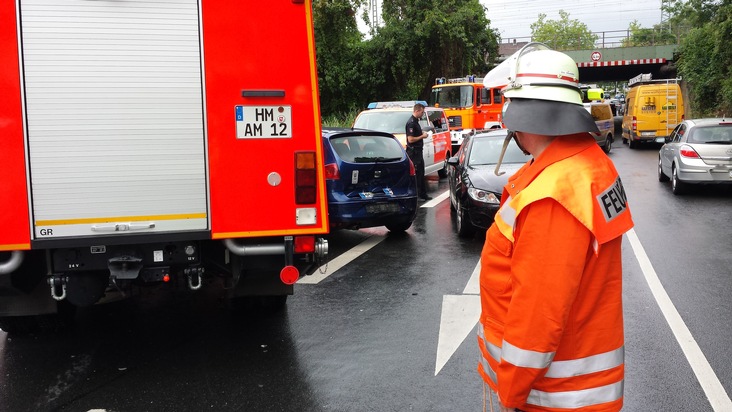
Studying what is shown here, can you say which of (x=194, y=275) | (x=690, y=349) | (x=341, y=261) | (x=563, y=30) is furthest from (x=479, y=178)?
(x=563, y=30)

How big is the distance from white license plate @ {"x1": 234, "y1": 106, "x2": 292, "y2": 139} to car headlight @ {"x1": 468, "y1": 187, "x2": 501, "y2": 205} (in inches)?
216

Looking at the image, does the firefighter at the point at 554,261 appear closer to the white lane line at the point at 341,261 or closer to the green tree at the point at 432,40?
the white lane line at the point at 341,261

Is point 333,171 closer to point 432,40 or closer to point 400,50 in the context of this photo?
point 400,50

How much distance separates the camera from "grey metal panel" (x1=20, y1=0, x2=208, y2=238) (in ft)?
14.1

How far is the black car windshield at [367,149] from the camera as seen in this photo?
990 centimetres

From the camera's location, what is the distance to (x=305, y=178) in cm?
472

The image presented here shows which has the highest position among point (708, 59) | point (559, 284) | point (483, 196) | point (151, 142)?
point (708, 59)

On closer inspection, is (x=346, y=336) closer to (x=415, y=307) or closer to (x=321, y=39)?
(x=415, y=307)

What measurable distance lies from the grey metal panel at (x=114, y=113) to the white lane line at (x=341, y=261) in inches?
109

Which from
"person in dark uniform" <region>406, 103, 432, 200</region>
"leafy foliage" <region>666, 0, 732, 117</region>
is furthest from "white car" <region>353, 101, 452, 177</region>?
"leafy foliage" <region>666, 0, 732, 117</region>

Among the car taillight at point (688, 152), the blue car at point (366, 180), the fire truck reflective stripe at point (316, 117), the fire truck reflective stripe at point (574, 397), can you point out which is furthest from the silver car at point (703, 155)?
the fire truck reflective stripe at point (574, 397)

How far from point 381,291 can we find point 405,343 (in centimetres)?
175

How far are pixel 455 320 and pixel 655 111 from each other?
2373cm

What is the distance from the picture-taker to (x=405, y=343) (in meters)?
5.64
